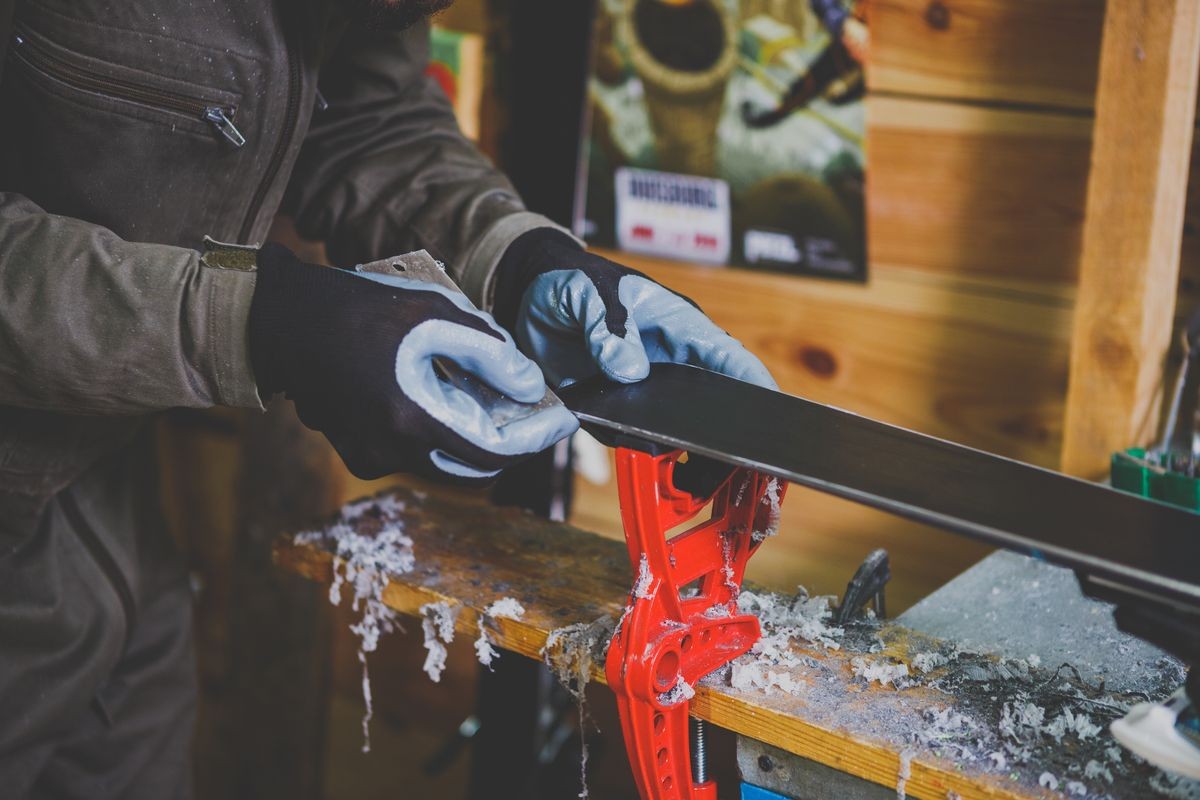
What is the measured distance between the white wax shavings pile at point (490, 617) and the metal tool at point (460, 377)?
0.22 m

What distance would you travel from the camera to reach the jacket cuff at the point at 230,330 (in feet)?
3.00

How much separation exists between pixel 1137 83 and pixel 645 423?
0.76 m

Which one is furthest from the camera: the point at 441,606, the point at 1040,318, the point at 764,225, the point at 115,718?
the point at 764,225

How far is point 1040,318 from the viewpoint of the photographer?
1.58 meters

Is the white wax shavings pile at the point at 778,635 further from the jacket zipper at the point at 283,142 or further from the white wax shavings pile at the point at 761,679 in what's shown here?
the jacket zipper at the point at 283,142

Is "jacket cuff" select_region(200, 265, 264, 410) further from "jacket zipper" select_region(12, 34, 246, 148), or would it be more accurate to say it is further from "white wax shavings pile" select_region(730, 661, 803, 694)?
"white wax shavings pile" select_region(730, 661, 803, 694)

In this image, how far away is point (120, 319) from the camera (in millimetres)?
925

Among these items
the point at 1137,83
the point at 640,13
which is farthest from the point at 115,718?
the point at 1137,83

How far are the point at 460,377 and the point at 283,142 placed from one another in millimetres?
398

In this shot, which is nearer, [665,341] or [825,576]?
[665,341]

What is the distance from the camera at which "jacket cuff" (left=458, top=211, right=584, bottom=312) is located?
1215 mm

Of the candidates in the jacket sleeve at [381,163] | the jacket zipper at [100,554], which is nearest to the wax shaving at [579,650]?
the jacket sleeve at [381,163]

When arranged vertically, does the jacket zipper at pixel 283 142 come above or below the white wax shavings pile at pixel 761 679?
above

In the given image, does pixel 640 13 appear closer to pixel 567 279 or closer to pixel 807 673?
pixel 567 279
